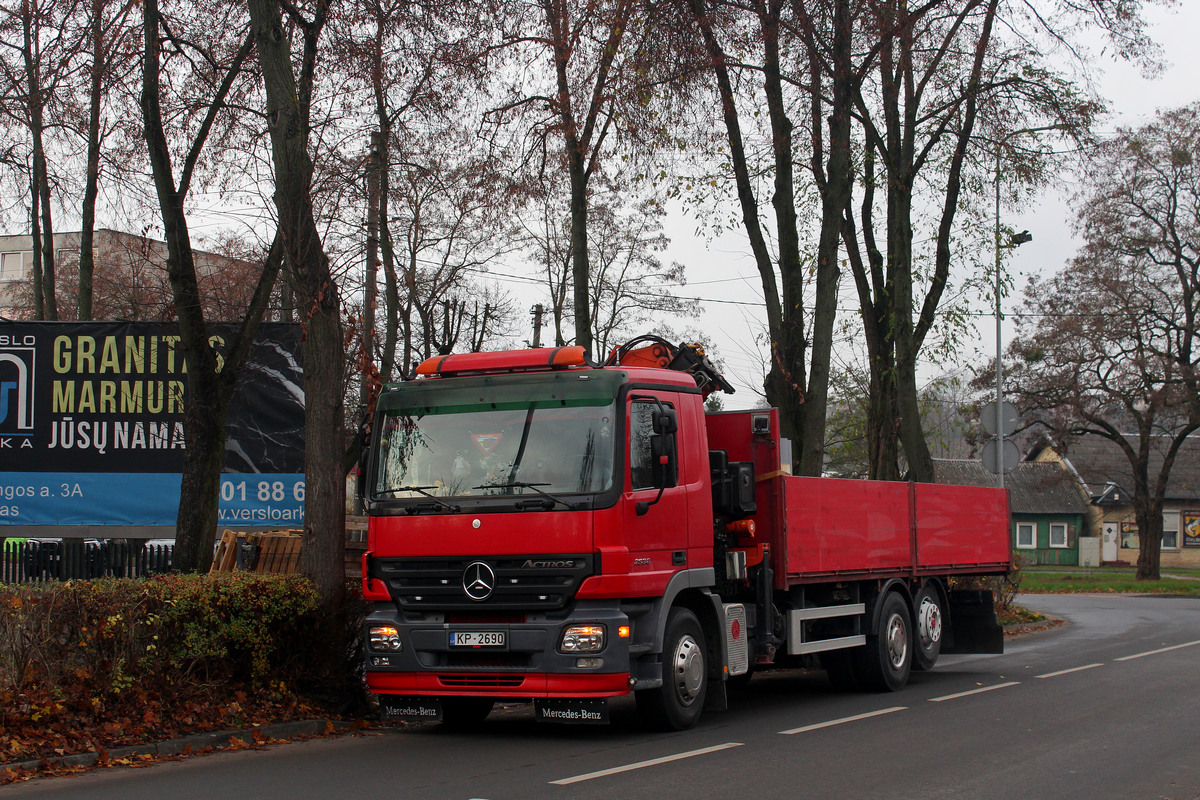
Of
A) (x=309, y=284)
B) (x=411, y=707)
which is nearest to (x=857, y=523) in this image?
(x=411, y=707)

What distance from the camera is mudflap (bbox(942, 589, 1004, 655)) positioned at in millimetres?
15219

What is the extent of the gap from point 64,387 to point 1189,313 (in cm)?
3681

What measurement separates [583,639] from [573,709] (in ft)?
1.89

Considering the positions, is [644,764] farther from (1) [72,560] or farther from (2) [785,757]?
(1) [72,560]

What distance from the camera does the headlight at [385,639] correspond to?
31.7 ft

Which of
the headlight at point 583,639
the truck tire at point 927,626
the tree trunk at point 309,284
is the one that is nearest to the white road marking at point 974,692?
the truck tire at point 927,626

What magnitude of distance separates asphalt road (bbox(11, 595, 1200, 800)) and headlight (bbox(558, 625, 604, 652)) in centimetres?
79

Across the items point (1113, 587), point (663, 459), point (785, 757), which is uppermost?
point (663, 459)

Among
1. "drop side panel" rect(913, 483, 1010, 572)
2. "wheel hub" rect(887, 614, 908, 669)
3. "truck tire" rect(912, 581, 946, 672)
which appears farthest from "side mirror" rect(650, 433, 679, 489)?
"truck tire" rect(912, 581, 946, 672)

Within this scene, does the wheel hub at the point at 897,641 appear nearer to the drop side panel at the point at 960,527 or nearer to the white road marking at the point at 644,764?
the drop side panel at the point at 960,527

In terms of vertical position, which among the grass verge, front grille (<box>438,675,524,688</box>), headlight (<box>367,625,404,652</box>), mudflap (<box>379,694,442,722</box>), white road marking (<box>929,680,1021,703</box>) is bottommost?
the grass verge

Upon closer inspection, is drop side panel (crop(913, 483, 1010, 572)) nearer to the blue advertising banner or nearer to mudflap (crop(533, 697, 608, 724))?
mudflap (crop(533, 697, 608, 724))

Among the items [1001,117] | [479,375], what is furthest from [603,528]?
[1001,117]

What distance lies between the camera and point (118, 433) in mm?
19250
